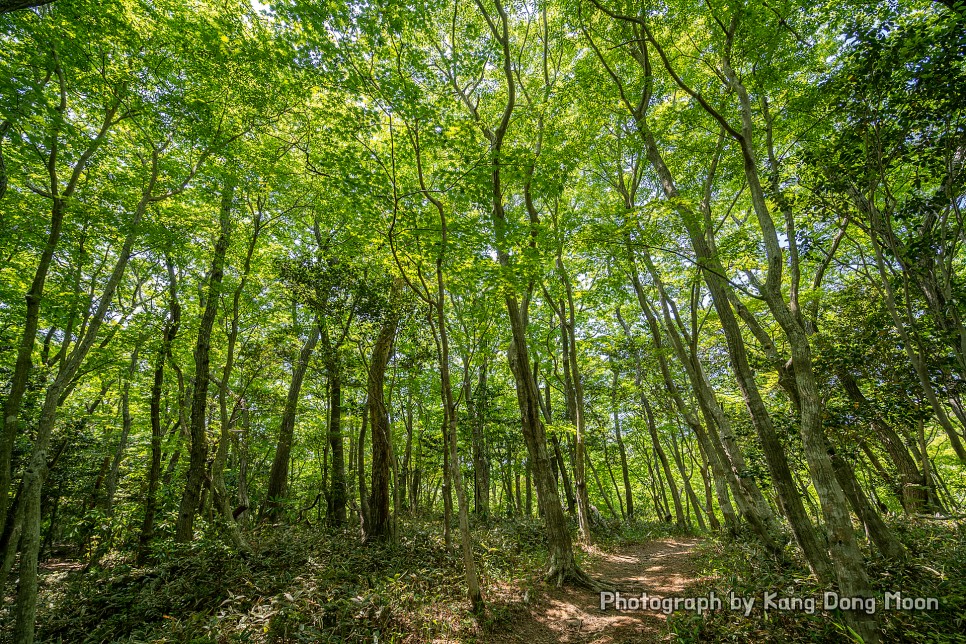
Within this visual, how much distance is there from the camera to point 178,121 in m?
6.67

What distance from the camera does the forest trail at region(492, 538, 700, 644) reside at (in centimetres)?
527

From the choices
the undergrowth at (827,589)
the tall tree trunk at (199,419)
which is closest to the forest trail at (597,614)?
the undergrowth at (827,589)

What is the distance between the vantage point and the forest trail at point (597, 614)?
5.27 m

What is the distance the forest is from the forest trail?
6 cm

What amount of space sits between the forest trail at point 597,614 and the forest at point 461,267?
0.21 feet

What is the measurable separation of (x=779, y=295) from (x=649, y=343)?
9633 mm

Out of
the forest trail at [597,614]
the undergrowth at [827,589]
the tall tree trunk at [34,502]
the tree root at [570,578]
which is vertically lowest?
the forest trail at [597,614]

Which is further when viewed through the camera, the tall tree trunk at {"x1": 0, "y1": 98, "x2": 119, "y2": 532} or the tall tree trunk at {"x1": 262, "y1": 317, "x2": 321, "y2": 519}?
the tall tree trunk at {"x1": 262, "y1": 317, "x2": 321, "y2": 519}

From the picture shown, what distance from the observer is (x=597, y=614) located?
597cm

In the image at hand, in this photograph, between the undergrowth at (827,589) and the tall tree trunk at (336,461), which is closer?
the undergrowth at (827,589)

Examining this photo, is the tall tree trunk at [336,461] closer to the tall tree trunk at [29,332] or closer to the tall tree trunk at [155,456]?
the tall tree trunk at [155,456]

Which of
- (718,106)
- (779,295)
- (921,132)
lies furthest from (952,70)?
(718,106)

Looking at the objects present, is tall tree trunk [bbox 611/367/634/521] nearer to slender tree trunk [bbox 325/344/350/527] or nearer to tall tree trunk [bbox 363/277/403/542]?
tall tree trunk [bbox 363/277/403/542]

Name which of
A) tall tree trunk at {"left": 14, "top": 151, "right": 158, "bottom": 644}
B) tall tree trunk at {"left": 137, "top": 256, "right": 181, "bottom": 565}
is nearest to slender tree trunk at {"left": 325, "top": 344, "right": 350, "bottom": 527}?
tall tree trunk at {"left": 137, "top": 256, "right": 181, "bottom": 565}
